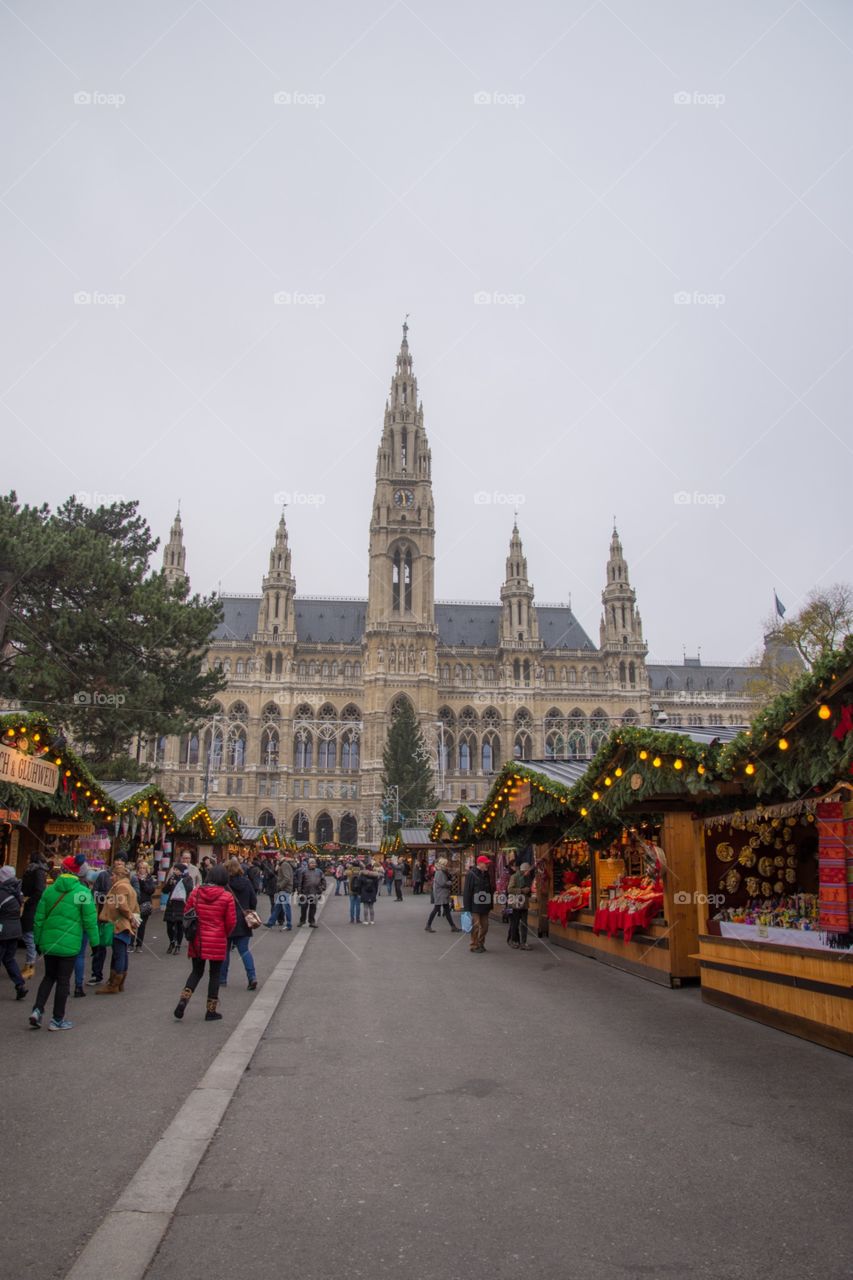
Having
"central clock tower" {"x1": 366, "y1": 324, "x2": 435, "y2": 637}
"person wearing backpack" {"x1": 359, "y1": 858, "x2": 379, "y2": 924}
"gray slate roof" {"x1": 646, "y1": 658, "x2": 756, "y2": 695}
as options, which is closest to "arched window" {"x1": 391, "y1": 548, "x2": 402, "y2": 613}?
"central clock tower" {"x1": 366, "y1": 324, "x2": 435, "y2": 637}

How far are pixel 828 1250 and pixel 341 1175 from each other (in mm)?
2297

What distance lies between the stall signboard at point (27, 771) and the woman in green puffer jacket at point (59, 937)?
3.62m

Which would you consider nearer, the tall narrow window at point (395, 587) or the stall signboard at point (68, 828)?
the stall signboard at point (68, 828)

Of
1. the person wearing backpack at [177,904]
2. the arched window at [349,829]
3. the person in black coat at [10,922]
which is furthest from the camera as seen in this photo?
the arched window at [349,829]

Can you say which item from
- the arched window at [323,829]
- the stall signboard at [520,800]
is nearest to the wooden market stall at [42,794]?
the stall signboard at [520,800]

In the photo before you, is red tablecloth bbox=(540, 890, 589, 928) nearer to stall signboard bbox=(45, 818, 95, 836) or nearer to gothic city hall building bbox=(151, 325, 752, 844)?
stall signboard bbox=(45, 818, 95, 836)

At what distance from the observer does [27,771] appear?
12.5 meters

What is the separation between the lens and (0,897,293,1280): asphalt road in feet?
12.9

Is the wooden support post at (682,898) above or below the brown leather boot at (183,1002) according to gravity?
above

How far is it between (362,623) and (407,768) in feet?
82.6

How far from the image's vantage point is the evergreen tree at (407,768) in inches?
2771

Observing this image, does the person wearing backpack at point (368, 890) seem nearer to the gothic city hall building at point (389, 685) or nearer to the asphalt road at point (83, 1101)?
the asphalt road at point (83, 1101)

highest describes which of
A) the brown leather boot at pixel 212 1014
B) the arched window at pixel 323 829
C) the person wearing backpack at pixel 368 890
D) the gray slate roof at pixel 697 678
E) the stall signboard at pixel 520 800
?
the gray slate roof at pixel 697 678

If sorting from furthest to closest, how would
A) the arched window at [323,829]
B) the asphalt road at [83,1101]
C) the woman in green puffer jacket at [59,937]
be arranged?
1. the arched window at [323,829]
2. the woman in green puffer jacket at [59,937]
3. the asphalt road at [83,1101]
